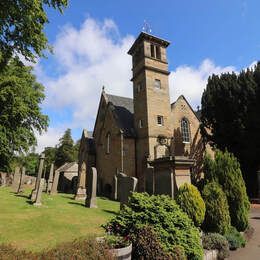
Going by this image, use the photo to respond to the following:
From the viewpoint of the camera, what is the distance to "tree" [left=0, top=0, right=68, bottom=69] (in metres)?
8.40

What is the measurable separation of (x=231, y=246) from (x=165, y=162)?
365 centimetres

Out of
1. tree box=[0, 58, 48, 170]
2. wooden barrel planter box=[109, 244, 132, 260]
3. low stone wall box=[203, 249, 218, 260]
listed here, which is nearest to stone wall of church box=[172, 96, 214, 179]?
tree box=[0, 58, 48, 170]

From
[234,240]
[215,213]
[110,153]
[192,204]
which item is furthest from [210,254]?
[110,153]

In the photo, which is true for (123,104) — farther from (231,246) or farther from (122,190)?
(231,246)

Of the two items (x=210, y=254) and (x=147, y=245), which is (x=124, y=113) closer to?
(x=210, y=254)

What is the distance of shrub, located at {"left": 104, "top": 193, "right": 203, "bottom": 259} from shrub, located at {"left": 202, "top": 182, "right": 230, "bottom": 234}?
2.74 m

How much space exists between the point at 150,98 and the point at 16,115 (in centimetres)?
1312

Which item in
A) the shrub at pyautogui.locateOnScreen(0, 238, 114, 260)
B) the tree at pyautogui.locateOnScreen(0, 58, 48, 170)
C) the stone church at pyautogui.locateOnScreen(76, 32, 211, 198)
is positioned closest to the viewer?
the shrub at pyautogui.locateOnScreen(0, 238, 114, 260)

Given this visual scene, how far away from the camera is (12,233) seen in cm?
799

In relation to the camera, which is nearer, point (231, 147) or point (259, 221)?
point (259, 221)

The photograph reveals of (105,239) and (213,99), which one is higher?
(213,99)

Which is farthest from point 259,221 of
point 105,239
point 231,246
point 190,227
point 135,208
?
point 105,239

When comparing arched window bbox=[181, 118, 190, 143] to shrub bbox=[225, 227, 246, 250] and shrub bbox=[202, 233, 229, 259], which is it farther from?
shrub bbox=[202, 233, 229, 259]

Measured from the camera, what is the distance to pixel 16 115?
22.2m
